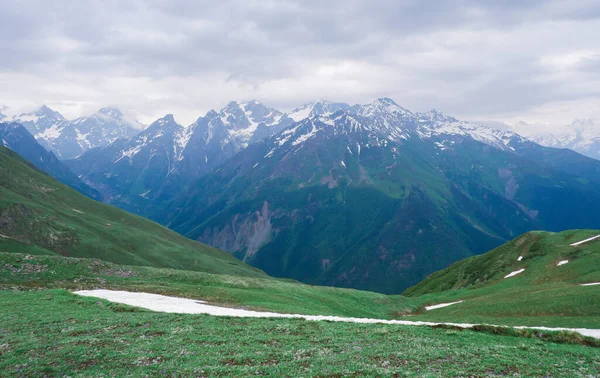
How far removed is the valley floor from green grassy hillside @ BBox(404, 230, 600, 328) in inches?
850

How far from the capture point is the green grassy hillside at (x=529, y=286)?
49625 mm

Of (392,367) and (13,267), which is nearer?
(392,367)

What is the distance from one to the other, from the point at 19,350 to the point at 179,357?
11945 mm

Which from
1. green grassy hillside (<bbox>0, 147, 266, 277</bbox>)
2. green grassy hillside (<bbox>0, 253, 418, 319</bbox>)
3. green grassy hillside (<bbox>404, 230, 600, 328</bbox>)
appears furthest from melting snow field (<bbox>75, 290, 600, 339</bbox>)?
green grassy hillside (<bbox>0, 147, 266, 277</bbox>)

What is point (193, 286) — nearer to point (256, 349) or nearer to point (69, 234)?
point (256, 349)

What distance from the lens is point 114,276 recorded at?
66875mm

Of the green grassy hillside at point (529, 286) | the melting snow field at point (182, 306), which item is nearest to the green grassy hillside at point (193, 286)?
the melting snow field at point (182, 306)

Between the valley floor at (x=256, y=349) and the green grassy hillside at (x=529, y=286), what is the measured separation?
2159 centimetres

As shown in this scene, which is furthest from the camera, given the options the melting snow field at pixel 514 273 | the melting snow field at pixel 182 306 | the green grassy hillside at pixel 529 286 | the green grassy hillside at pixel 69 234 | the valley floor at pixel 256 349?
the green grassy hillside at pixel 69 234

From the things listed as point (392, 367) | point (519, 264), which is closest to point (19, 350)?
point (392, 367)

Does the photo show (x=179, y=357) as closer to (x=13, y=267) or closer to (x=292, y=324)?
(x=292, y=324)

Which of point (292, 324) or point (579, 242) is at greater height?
point (579, 242)

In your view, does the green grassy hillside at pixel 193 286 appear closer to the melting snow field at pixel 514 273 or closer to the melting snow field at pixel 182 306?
the melting snow field at pixel 182 306

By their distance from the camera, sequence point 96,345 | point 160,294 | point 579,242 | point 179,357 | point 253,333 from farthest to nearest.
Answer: point 579,242 < point 160,294 < point 253,333 < point 96,345 < point 179,357
